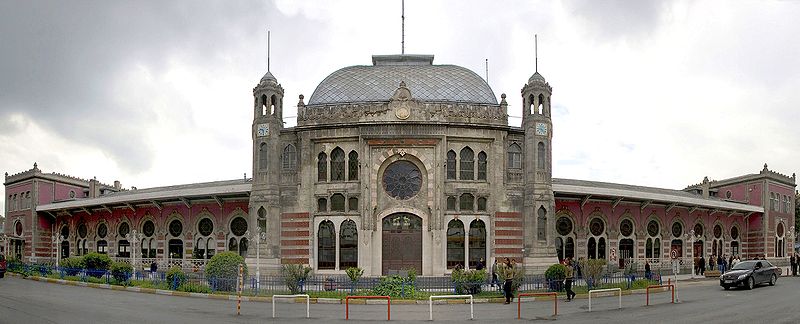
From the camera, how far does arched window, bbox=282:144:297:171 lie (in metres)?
43.9

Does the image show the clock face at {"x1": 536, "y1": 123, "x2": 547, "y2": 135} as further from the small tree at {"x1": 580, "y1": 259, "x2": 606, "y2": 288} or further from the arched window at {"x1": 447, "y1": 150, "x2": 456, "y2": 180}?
the small tree at {"x1": 580, "y1": 259, "x2": 606, "y2": 288}

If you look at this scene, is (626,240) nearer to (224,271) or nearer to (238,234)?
(238,234)

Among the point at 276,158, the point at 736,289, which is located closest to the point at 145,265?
the point at 276,158

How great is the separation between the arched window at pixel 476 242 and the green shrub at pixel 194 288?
53.3 ft

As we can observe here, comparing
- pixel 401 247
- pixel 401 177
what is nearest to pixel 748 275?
pixel 401 247

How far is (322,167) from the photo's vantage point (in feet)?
143

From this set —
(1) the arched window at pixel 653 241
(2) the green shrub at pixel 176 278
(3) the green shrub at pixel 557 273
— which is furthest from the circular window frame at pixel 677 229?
(2) the green shrub at pixel 176 278

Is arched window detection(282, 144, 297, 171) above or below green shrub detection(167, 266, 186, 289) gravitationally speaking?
above

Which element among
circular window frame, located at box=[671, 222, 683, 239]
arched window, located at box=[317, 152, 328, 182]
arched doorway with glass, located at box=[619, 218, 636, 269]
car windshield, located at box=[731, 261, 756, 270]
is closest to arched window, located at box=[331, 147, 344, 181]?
arched window, located at box=[317, 152, 328, 182]

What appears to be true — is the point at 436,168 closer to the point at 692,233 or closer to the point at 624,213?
the point at 624,213

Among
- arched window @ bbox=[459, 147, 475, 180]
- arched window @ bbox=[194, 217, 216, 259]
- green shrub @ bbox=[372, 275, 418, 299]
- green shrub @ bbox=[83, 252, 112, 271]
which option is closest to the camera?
green shrub @ bbox=[372, 275, 418, 299]

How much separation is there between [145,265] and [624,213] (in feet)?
116

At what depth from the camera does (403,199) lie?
42.3m

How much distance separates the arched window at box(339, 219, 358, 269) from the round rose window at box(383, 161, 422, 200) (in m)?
3.15
